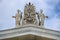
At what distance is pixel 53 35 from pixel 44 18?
4.50 meters

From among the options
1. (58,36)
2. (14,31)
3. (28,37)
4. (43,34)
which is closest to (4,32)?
(14,31)

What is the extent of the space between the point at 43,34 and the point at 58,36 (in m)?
0.74

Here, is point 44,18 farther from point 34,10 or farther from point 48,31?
point 48,31

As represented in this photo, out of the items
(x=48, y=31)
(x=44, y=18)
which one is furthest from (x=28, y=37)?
(x=44, y=18)

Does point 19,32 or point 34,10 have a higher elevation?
point 34,10

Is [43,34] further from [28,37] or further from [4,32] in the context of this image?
[4,32]

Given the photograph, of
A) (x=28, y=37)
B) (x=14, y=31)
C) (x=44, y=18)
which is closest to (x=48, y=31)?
(x=28, y=37)

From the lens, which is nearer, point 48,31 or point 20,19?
point 48,31

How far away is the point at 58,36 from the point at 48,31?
57 cm

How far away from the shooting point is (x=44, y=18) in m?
14.5

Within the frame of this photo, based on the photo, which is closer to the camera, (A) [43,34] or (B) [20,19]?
(A) [43,34]

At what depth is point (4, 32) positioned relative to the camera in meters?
10.2

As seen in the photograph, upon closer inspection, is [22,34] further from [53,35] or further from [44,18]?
[44,18]

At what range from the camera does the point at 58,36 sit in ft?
33.0
